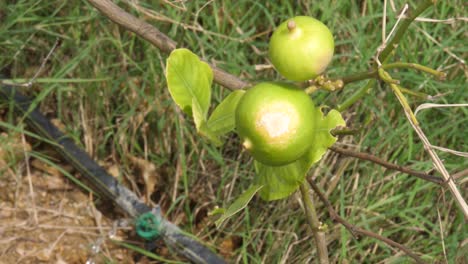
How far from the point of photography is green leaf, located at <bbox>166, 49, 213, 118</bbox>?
3.48ft

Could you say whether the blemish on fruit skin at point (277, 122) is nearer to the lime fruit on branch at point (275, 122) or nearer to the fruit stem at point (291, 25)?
the lime fruit on branch at point (275, 122)

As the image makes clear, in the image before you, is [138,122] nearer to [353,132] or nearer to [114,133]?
[114,133]

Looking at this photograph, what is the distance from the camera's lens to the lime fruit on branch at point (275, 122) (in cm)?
95

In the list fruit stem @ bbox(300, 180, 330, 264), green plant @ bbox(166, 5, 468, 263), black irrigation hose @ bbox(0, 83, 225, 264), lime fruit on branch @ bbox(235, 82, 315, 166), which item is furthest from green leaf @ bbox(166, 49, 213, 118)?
black irrigation hose @ bbox(0, 83, 225, 264)

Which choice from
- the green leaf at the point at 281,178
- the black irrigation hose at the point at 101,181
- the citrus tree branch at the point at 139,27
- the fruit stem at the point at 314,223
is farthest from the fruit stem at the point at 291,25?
the black irrigation hose at the point at 101,181

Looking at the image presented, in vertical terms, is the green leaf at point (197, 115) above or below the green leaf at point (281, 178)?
above

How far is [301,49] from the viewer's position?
95cm

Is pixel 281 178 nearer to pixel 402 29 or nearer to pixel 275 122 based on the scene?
pixel 275 122

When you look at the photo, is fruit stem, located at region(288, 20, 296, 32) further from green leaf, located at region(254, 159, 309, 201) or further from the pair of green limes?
green leaf, located at region(254, 159, 309, 201)

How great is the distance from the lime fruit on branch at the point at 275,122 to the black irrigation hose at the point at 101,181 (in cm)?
125

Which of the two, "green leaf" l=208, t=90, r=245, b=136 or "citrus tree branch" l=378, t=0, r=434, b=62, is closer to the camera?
"citrus tree branch" l=378, t=0, r=434, b=62

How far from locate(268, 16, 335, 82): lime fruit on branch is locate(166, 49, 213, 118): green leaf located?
147 mm

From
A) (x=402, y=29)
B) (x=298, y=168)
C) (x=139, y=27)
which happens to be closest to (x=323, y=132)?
(x=298, y=168)

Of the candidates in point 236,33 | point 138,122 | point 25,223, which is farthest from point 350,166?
point 25,223
